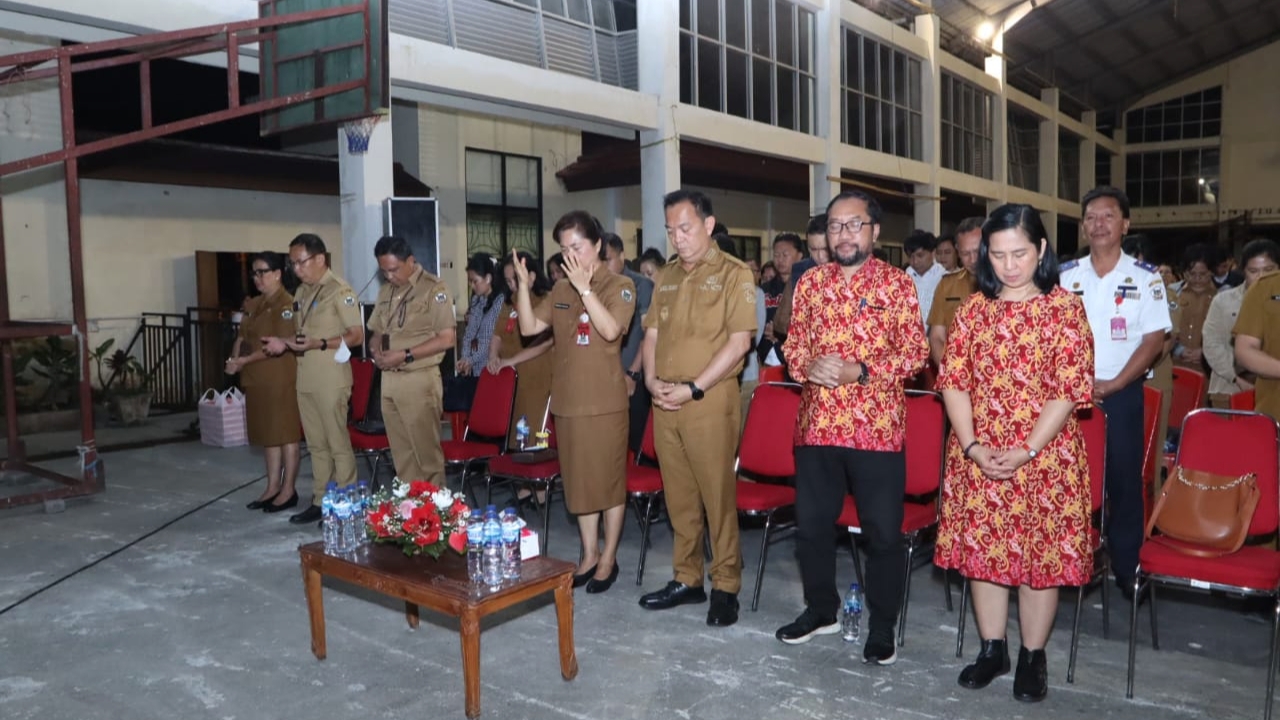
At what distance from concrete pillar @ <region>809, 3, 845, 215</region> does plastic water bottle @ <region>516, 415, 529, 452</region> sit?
9.49 meters

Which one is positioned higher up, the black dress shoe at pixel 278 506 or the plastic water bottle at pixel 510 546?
the plastic water bottle at pixel 510 546

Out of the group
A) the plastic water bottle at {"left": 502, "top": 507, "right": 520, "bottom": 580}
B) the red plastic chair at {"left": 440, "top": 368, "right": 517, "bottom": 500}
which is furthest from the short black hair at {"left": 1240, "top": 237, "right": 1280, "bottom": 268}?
the plastic water bottle at {"left": 502, "top": 507, "right": 520, "bottom": 580}

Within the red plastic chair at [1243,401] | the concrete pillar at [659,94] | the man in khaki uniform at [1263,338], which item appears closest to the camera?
the man in khaki uniform at [1263,338]

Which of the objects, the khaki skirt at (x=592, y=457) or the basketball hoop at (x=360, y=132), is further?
the basketball hoop at (x=360, y=132)

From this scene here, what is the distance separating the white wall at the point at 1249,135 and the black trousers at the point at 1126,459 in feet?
85.5

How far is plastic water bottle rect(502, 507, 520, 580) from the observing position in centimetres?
319

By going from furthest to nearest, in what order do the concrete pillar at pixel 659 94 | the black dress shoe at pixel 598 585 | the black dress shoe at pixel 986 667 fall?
the concrete pillar at pixel 659 94
the black dress shoe at pixel 598 585
the black dress shoe at pixel 986 667

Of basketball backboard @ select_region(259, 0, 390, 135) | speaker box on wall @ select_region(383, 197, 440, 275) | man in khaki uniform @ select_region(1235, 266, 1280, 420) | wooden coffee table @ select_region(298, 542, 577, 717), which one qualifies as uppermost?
basketball backboard @ select_region(259, 0, 390, 135)

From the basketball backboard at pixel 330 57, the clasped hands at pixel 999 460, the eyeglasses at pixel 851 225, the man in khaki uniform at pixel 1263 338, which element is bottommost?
the clasped hands at pixel 999 460

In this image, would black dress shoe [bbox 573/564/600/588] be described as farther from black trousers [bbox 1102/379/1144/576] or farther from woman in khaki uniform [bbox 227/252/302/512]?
woman in khaki uniform [bbox 227/252/302/512]

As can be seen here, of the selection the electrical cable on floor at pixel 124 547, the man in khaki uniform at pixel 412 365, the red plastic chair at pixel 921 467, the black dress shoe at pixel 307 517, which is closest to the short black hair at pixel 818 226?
the red plastic chair at pixel 921 467

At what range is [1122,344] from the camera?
12.9 ft

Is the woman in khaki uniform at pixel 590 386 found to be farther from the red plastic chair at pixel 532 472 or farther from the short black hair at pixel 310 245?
the short black hair at pixel 310 245

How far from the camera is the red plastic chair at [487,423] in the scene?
548 centimetres
